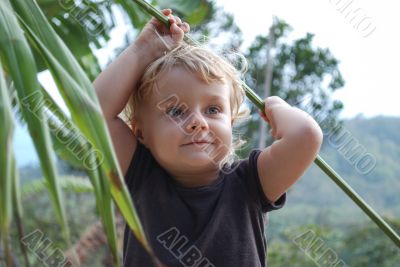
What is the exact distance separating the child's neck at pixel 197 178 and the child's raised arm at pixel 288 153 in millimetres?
61

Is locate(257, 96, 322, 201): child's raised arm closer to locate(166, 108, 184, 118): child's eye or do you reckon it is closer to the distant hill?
locate(166, 108, 184, 118): child's eye

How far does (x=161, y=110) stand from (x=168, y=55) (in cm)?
8

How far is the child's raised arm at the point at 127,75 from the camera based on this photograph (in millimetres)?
787

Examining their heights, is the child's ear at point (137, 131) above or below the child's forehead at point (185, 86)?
below

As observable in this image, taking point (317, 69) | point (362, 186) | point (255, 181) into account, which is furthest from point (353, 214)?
point (255, 181)

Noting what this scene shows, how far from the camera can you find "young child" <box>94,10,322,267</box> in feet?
2.49

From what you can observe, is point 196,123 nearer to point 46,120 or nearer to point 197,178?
point 197,178

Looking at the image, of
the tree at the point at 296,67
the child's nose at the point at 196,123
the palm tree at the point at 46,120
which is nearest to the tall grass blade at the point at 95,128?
the palm tree at the point at 46,120

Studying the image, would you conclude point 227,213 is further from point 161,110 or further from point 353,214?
point 353,214

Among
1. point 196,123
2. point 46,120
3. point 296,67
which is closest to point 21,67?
point 46,120

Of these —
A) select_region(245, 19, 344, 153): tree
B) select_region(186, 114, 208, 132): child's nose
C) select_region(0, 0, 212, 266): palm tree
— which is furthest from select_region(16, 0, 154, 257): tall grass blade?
select_region(245, 19, 344, 153): tree

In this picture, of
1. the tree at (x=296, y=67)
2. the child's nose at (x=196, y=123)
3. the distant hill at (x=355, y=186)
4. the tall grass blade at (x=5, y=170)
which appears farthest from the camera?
the distant hill at (x=355, y=186)

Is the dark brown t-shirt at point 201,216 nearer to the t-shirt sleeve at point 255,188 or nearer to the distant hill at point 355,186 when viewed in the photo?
the t-shirt sleeve at point 255,188

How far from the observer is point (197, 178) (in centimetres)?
81
